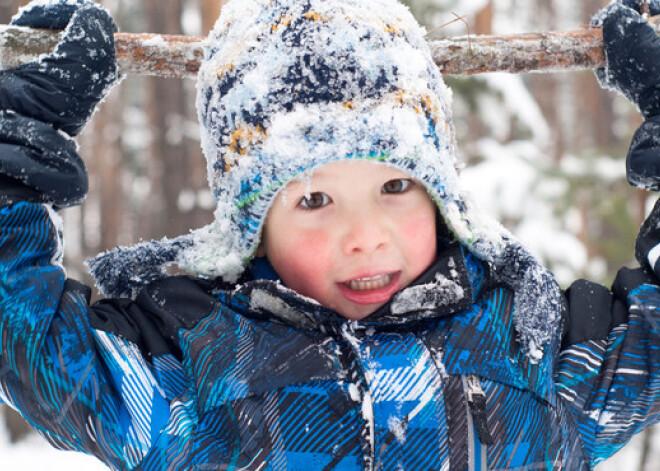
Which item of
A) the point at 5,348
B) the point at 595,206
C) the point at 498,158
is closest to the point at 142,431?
the point at 5,348

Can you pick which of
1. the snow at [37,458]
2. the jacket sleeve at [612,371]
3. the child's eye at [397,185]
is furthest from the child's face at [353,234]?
the snow at [37,458]

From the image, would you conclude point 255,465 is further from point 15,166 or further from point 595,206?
point 595,206

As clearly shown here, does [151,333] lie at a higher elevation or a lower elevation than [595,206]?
higher

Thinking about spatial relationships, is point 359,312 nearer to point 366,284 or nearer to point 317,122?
point 366,284

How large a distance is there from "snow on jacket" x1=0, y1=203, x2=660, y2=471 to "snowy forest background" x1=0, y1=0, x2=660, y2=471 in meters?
1.27

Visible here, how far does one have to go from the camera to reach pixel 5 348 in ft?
5.84

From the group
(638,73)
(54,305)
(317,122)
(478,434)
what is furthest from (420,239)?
(54,305)

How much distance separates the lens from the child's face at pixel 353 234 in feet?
6.06

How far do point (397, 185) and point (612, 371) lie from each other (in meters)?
0.78

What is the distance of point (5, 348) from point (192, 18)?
14846mm

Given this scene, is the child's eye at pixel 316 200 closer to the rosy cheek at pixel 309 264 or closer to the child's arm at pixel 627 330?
the rosy cheek at pixel 309 264

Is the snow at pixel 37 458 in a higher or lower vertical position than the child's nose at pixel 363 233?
lower

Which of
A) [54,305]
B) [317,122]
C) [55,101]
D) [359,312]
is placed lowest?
[359,312]

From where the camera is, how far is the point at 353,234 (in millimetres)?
1831
